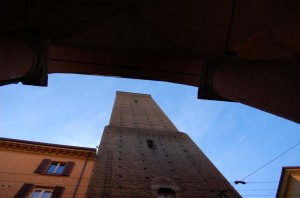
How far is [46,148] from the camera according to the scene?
43.8 ft

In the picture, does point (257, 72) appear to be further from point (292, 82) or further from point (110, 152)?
point (110, 152)

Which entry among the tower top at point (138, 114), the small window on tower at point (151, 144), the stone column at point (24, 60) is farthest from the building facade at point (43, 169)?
the stone column at point (24, 60)

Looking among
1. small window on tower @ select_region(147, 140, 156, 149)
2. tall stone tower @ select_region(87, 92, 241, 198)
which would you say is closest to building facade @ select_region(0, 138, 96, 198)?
tall stone tower @ select_region(87, 92, 241, 198)

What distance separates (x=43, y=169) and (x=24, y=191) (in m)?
1.78

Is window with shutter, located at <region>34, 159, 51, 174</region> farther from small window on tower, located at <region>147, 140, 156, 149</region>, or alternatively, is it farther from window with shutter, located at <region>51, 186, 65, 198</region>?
small window on tower, located at <region>147, 140, 156, 149</region>

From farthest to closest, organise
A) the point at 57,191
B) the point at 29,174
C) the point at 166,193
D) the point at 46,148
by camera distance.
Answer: the point at 46,148
the point at 29,174
the point at 166,193
the point at 57,191

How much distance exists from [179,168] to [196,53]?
903cm

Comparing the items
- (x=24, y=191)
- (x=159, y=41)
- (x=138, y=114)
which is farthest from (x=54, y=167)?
(x=138, y=114)

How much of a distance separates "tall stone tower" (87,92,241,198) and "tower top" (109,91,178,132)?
0.88ft

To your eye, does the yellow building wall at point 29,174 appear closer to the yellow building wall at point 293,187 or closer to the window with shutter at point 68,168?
the window with shutter at point 68,168

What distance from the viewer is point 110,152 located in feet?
45.9

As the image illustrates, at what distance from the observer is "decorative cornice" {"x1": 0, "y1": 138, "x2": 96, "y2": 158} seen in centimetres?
1303

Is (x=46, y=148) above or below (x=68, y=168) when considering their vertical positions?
above

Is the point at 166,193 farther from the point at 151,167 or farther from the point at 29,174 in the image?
the point at 29,174
